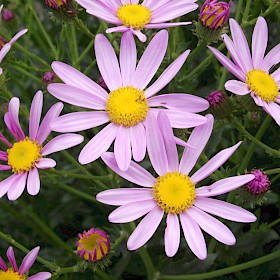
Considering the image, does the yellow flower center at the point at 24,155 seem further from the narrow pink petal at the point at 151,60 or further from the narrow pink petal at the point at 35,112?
the narrow pink petal at the point at 151,60

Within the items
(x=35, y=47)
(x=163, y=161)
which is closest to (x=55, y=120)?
(x=163, y=161)

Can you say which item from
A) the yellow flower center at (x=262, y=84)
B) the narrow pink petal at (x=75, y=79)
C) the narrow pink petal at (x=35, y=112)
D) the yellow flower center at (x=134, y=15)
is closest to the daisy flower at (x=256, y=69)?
the yellow flower center at (x=262, y=84)

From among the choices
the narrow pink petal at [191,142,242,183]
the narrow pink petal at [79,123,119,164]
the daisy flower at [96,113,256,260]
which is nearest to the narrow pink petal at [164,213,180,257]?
the daisy flower at [96,113,256,260]

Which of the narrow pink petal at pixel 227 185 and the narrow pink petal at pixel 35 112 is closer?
the narrow pink petal at pixel 227 185

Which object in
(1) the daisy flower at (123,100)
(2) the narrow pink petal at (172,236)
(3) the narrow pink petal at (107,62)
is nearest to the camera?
(2) the narrow pink petal at (172,236)

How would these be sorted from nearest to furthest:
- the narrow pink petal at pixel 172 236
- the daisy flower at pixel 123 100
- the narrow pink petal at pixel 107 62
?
the narrow pink petal at pixel 172 236, the daisy flower at pixel 123 100, the narrow pink petal at pixel 107 62

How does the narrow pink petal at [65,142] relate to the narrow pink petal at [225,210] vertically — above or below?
above

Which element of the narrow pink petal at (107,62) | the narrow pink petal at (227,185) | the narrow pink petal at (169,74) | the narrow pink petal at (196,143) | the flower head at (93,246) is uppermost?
the narrow pink petal at (107,62)

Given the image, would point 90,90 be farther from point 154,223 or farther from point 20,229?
point 20,229
